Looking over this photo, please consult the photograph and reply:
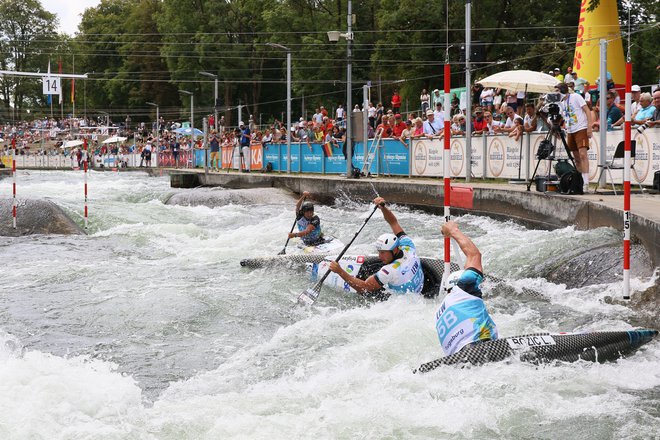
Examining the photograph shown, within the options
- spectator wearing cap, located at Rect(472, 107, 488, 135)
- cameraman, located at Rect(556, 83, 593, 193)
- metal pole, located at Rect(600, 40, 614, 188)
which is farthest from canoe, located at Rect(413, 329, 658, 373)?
spectator wearing cap, located at Rect(472, 107, 488, 135)

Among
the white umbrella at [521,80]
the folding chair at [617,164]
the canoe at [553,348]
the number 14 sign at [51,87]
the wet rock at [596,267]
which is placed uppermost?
the number 14 sign at [51,87]

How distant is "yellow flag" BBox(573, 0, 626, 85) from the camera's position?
65.4 feet

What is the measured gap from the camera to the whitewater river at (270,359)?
Answer: 5594 mm

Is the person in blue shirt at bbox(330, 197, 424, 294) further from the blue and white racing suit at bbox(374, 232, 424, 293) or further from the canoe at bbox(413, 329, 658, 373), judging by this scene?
the canoe at bbox(413, 329, 658, 373)

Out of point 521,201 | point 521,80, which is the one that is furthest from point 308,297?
point 521,80

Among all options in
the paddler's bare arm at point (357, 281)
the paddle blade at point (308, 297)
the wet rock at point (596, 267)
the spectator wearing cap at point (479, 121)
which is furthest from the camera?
the spectator wearing cap at point (479, 121)

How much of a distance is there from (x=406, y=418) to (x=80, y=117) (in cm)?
7534

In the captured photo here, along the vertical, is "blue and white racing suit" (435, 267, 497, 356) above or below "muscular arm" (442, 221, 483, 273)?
below

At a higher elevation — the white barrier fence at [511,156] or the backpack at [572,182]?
the white barrier fence at [511,156]

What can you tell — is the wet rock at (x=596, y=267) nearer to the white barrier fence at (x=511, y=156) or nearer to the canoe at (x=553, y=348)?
the canoe at (x=553, y=348)

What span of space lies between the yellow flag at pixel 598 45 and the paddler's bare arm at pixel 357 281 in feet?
40.4

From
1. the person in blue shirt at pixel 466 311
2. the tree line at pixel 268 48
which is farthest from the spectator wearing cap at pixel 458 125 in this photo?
the person in blue shirt at pixel 466 311

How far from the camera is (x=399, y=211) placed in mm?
18609

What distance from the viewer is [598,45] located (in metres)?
19.9
